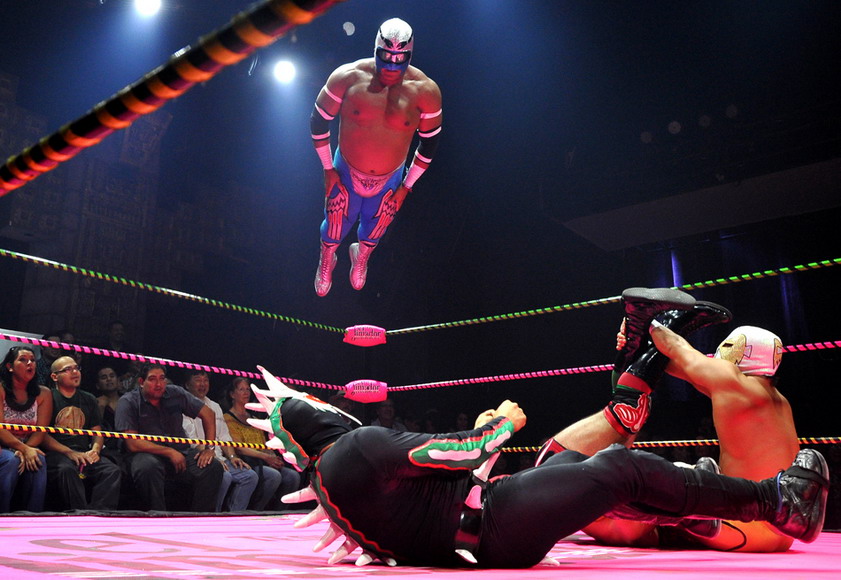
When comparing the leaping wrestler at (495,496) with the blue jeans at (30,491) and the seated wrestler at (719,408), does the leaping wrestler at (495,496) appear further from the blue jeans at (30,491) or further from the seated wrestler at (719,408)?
the blue jeans at (30,491)

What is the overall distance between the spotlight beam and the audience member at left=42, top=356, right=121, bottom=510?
115 inches

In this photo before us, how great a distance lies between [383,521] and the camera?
137 centimetres

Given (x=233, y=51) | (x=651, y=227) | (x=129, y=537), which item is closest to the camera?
(x=233, y=51)

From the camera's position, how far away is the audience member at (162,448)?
3.50 metres

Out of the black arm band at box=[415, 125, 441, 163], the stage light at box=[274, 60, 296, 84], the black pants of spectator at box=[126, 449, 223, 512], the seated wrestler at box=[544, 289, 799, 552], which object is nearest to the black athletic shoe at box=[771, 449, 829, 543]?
the seated wrestler at box=[544, 289, 799, 552]

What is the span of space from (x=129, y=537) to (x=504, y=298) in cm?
469

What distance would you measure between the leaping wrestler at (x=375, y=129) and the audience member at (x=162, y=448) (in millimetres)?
1147

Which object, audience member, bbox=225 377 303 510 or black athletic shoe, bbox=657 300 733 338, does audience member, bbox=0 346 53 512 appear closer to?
audience member, bbox=225 377 303 510

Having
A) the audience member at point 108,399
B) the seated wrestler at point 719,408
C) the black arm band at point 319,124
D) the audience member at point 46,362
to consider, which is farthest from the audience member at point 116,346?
the seated wrestler at point 719,408

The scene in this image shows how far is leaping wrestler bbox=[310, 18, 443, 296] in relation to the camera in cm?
336

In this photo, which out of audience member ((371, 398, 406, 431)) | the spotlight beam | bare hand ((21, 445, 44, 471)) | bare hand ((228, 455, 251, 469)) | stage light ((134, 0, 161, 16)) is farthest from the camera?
audience member ((371, 398, 406, 431))

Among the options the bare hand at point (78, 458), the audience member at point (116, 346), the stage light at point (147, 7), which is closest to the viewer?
the bare hand at point (78, 458)

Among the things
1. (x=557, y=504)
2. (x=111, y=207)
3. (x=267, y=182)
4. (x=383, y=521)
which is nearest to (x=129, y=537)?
(x=383, y=521)

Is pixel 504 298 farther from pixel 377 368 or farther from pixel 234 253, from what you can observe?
pixel 234 253
